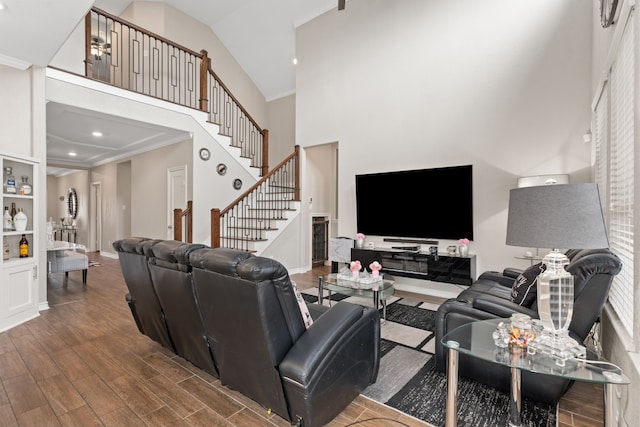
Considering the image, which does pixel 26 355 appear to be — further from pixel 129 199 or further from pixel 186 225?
pixel 129 199

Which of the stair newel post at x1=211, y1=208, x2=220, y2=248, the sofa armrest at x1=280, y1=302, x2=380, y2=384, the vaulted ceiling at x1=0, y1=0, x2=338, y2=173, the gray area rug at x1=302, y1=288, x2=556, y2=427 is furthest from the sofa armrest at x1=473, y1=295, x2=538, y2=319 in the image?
the stair newel post at x1=211, y1=208, x2=220, y2=248

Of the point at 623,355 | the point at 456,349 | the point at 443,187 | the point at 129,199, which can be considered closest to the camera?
the point at 456,349

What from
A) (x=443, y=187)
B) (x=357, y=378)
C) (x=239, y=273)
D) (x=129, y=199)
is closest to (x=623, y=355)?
(x=357, y=378)

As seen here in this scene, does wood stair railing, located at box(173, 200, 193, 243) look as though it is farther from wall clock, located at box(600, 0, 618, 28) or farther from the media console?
wall clock, located at box(600, 0, 618, 28)

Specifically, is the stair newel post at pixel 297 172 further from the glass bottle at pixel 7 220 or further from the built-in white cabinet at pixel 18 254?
the glass bottle at pixel 7 220

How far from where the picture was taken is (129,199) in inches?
328

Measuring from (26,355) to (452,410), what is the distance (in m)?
3.42

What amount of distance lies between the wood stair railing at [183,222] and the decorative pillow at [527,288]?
5065 mm

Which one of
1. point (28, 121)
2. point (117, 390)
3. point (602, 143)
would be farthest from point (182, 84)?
point (602, 143)

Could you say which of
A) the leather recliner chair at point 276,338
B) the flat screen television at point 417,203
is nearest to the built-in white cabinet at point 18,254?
the leather recliner chair at point 276,338

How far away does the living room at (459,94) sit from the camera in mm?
3680

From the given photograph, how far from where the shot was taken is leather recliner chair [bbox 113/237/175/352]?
92.3 inches

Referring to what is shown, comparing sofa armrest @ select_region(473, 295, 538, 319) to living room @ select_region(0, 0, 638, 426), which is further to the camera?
living room @ select_region(0, 0, 638, 426)

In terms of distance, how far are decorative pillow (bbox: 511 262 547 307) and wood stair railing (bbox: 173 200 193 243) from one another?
507 cm
